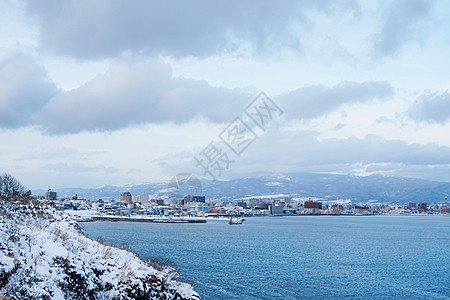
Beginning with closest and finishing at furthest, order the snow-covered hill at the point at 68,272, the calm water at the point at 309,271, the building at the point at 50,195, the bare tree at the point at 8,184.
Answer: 1. the snow-covered hill at the point at 68,272
2. the calm water at the point at 309,271
3. the bare tree at the point at 8,184
4. the building at the point at 50,195

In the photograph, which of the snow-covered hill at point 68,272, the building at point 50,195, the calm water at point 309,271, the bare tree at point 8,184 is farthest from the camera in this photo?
the building at point 50,195

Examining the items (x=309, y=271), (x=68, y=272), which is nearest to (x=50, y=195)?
(x=309, y=271)

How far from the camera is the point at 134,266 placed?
745 inches

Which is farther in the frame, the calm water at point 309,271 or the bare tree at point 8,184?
the bare tree at point 8,184

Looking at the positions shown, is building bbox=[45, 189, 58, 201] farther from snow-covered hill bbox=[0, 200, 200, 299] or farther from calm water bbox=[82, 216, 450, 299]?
snow-covered hill bbox=[0, 200, 200, 299]

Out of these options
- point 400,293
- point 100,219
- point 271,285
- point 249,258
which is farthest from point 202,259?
point 100,219

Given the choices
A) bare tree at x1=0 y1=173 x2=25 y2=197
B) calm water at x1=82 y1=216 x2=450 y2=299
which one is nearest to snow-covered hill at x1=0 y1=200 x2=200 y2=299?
calm water at x1=82 y1=216 x2=450 y2=299

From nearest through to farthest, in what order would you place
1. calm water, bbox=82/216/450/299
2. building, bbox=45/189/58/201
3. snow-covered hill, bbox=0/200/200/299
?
snow-covered hill, bbox=0/200/200/299
calm water, bbox=82/216/450/299
building, bbox=45/189/58/201

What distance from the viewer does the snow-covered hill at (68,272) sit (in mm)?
14336

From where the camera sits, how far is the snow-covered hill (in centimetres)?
1434

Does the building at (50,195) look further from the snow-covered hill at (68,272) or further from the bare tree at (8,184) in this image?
the snow-covered hill at (68,272)

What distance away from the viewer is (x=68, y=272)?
1612 centimetres

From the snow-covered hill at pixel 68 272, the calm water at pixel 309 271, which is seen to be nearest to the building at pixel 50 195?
the calm water at pixel 309 271

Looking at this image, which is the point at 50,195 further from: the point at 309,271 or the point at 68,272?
the point at 68,272
